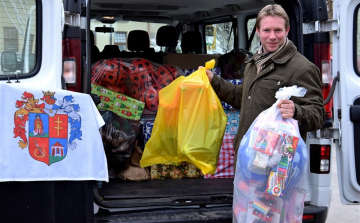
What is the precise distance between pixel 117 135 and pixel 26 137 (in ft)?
5.41

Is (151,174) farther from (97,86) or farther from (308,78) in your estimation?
(308,78)

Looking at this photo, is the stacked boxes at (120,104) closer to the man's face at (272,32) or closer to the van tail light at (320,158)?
the van tail light at (320,158)

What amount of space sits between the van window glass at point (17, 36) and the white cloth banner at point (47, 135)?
0.78 ft

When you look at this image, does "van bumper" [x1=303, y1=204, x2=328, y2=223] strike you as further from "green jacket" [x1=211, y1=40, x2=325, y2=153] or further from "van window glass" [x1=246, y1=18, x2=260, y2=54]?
"van window glass" [x1=246, y1=18, x2=260, y2=54]

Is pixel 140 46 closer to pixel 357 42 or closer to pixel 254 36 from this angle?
pixel 254 36

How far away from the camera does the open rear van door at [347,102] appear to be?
12.6 feet

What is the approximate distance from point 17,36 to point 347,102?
7.12 ft

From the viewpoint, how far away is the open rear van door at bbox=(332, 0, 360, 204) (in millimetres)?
3844

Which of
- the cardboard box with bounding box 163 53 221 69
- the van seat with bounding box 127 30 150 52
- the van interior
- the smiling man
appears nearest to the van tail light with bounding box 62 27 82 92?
the smiling man

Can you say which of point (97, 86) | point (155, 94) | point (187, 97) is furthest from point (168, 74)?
point (187, 97)

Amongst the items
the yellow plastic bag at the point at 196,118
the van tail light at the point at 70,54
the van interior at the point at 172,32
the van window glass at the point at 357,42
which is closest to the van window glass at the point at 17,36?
the van tail light at the point at 70,54

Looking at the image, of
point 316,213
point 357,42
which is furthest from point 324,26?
point 316,213

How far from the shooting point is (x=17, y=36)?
3104mm

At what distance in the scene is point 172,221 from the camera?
3533 millimetres
